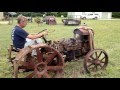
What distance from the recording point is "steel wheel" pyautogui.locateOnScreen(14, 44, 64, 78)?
558cm

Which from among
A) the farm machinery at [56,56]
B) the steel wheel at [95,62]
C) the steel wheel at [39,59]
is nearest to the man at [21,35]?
the farm machinery at [56,56]

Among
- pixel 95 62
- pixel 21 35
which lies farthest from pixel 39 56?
pixel 95 62

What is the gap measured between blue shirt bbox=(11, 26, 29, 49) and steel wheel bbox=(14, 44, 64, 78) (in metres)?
0.40

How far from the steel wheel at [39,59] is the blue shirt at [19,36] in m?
0.40

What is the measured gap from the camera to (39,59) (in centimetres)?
576

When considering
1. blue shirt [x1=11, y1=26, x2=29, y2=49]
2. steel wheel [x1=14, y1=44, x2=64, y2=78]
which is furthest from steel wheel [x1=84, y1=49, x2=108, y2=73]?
blue shirt [x1=11, y1=26, x2=29, y2=49]

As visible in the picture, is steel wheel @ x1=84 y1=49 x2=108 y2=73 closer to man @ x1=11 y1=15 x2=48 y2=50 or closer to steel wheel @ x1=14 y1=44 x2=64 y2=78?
steel wheel @ x1=14 y1=44 x2=64 y2=78

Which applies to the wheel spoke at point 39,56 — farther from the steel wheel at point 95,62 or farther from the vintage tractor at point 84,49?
the steel wheel at point 95,62

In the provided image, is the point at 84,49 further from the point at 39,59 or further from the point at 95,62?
the point at 39,59

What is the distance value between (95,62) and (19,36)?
70.5 inches

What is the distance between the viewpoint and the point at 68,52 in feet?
21.2

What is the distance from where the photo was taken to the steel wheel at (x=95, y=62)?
6.21m

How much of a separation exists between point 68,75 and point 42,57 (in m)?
0.89

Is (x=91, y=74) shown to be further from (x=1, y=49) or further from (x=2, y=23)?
(x=2, y=23)
